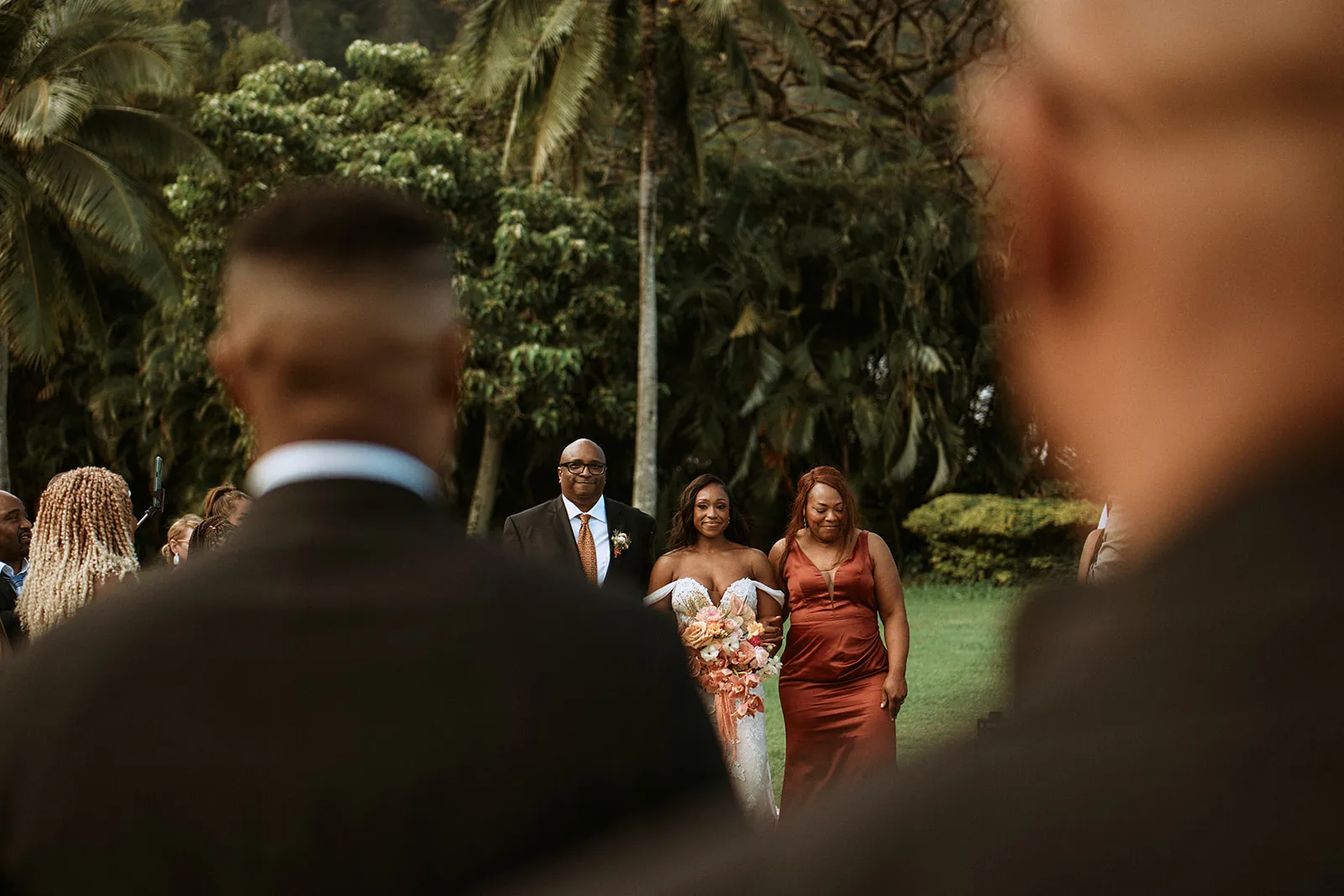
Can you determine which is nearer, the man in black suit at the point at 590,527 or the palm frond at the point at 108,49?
the man in black suit at the point at 590,527

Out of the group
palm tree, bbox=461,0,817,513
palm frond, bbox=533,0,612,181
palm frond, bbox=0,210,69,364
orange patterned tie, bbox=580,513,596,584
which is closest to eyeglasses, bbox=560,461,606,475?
orange patterned tie, bbox=580,513,596,584

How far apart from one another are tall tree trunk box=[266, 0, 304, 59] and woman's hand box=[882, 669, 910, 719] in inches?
1072

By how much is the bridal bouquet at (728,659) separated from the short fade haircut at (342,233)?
6.68 meters

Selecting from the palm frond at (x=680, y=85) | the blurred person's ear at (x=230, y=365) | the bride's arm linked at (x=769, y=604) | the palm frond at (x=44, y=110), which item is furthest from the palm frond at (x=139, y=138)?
the blurred person's ear at (x=230, y=365)

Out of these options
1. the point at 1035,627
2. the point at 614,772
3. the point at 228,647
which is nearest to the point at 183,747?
the point at 228,647

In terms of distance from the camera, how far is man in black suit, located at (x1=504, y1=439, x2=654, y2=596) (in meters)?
9.27

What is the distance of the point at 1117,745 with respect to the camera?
1.56ft

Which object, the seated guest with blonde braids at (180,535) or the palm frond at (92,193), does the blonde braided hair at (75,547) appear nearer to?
the seated guest with blonde braids at (180,535)

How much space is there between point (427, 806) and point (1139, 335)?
43.7 inches

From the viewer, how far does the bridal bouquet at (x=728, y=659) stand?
8297 millimetres

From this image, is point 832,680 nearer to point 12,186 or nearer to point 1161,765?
point 1161,765

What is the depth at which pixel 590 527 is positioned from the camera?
9.48 metres

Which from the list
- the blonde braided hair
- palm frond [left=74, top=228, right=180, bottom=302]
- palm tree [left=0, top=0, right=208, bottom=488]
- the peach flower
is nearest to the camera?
the blonde braided hair

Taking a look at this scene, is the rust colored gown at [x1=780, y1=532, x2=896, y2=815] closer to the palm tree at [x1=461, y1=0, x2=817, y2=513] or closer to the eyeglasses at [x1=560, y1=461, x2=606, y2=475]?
the eyeglasses at [x1=560, y1=461, x2=606, y2=475]
